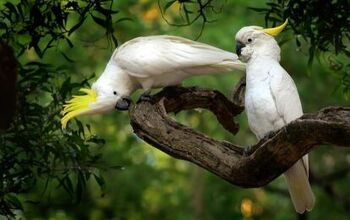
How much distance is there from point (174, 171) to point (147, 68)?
8.51ft

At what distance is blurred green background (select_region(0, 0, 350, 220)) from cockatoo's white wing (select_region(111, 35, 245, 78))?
1.53 m

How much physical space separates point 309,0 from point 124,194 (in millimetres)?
2341

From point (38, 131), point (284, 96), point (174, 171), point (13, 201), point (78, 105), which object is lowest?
point (174, 171)

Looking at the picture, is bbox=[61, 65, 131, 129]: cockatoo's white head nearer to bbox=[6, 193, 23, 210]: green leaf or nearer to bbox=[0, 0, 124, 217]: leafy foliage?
bbox=[0, 0, 124, 217]: leafy foliage

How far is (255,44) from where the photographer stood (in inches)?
79.0

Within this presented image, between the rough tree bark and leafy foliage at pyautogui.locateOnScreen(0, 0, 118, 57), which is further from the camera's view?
leafy foliage at pyautogui.locateOnScreen(0, 0, 118, 57)

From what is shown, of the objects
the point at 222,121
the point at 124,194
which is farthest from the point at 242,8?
the point at 222,121

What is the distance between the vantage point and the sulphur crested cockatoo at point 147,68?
6.87 ft

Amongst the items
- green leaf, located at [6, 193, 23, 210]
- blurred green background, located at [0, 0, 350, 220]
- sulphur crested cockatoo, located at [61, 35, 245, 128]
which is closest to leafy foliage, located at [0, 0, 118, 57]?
sulphur crested cockatoo, located at [61, 35, 245, 128]

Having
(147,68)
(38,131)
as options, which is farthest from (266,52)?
(38,131)

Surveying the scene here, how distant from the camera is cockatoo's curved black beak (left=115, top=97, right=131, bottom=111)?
213 cm

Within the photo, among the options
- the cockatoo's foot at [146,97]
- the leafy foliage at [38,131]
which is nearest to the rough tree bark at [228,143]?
the cockatoo's foot at [146,97]

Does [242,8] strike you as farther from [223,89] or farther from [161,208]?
[161,208]

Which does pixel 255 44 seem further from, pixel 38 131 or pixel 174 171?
pixel 174 171
